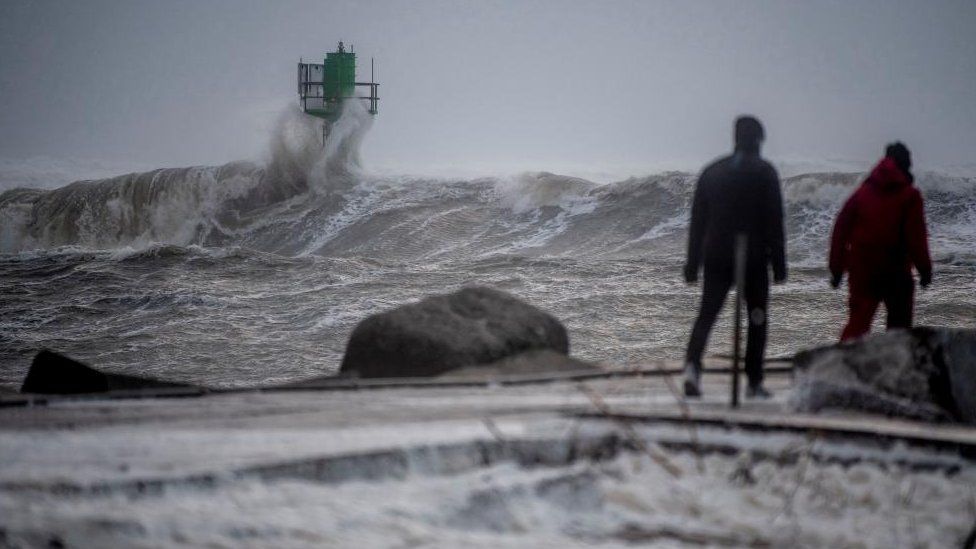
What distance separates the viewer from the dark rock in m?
7.17

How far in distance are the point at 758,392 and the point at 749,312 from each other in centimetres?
41

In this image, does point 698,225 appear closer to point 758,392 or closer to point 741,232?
point 741,232

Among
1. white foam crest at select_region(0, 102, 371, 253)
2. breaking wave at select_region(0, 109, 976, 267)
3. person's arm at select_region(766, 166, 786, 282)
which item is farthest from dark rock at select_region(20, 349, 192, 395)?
white foam crest at select_region(0, 102, 371, 253)

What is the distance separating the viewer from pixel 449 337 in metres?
7.36

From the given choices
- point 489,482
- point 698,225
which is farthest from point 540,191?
point 489,482

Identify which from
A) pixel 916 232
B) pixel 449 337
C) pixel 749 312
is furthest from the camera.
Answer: pixel 449 337

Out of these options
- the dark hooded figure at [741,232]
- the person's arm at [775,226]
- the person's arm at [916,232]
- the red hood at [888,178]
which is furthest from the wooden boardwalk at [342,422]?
the red hood at [888,178]

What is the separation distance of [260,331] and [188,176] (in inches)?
1096

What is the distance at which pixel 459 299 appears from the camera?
7.87 meters

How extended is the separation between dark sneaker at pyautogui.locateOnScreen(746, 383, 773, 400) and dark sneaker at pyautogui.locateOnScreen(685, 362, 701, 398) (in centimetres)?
26

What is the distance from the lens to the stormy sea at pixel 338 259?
19438 mm

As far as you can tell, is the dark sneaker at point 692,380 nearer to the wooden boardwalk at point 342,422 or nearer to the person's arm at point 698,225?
the wooden boardwalk at point 342,422

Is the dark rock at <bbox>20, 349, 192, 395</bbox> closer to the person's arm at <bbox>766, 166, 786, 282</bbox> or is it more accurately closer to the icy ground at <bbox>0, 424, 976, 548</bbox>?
the person's arm at <bbox>766, 166, 786, 282</bbox>

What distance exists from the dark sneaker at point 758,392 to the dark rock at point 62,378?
3349 mm
